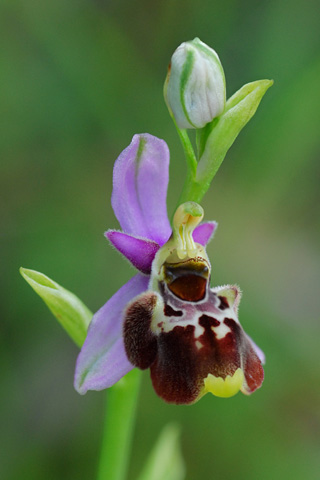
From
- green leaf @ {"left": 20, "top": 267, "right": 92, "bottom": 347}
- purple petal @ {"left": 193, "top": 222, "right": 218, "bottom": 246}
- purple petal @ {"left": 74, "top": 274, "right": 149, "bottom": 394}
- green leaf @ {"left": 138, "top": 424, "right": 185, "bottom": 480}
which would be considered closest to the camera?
purple petal @ {"left": 74, "top": 274, "right": 149, "bottom": 394}

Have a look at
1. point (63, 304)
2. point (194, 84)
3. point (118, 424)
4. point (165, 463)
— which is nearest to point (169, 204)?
point (165, 463)

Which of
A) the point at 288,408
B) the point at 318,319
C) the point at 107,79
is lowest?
the point at 288,408

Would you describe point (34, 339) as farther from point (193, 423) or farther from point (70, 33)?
point (70, 33)

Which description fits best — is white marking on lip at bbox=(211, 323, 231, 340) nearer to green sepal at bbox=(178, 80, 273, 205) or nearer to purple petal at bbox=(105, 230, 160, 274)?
purple petal at bbox=(105, 230, 160, 274)

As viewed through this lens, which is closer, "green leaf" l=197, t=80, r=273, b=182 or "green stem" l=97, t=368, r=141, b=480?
"green leaf" l=197, t=80, r=273, b=182

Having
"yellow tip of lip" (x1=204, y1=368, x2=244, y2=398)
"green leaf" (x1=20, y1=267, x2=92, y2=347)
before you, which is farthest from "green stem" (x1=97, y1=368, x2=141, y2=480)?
"yellow tip of lip" (x1=204, y1=368, x2=244, y2=398)

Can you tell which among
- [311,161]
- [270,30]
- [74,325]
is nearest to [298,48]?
[270,30]

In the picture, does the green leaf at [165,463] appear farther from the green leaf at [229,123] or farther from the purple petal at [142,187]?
the green leaf at [229,123]
